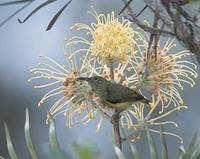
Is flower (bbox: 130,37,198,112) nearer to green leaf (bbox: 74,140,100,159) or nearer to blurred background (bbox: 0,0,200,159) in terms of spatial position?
green leaf (bbox: 74,140,100,159)

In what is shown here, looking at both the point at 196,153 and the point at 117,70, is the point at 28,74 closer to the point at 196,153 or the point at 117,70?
the point at 117,70

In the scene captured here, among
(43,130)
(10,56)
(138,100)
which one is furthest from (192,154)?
(10,56)

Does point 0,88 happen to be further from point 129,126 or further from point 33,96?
point 129,126

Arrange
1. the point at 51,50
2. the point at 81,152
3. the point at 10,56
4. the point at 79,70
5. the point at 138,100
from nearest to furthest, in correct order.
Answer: the point at 81,152 → the point at 138,100 → the point at 79,70 → the point at 51,50 → the point at 10,56

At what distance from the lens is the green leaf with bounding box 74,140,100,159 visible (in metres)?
0.34

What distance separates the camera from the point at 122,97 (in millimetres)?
781

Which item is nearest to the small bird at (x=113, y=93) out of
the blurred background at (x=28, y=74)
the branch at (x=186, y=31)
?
the branch at (x=186, y=31)

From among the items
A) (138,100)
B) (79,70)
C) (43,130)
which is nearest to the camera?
(138,100)

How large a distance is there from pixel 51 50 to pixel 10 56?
53 centimetres

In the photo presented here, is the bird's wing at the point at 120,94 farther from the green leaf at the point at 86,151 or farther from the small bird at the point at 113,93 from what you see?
the green leaf at the point at 86,151

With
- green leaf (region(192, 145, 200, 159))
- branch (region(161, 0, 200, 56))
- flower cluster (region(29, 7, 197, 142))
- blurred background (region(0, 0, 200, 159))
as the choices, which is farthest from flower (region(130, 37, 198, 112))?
blurred background (region(0, 0, 200, 159))

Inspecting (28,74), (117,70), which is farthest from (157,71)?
(28,74)

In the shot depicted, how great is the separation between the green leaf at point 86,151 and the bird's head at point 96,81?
451 mm

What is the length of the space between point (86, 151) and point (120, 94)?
1.47ft
